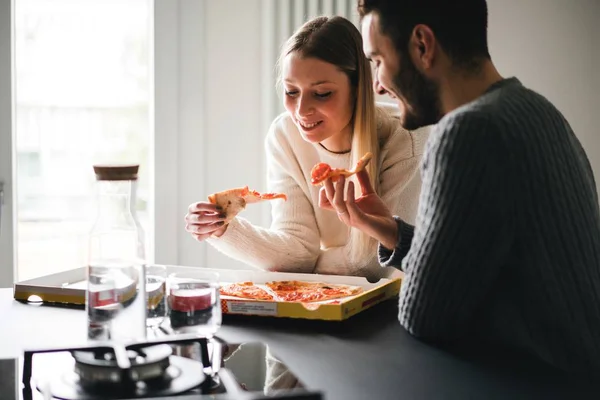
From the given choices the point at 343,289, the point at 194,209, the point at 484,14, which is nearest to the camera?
the point at 484,14

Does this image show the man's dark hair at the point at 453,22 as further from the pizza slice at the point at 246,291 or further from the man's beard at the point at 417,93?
the pizza slice at the point at 246,291

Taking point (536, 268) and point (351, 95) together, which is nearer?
point (536, 268)

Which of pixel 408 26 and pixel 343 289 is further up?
pixel 408 26

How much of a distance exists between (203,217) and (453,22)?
1.01 metres

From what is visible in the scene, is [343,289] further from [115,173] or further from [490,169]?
[115,173]

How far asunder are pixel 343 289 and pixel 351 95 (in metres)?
0.81

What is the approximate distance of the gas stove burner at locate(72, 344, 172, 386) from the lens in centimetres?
113

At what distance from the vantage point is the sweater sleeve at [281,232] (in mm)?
2398

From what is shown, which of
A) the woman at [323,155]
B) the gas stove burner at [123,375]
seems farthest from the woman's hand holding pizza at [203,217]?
the gas stove burner at [123,375]

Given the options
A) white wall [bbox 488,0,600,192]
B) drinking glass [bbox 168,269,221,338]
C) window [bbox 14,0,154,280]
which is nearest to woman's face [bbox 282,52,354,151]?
drinking glass [bbox 168,269,221,338]

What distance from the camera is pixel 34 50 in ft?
12.2

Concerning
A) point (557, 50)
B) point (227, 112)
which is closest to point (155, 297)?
point (227, 112)

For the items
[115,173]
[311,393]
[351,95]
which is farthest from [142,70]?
[311,393]

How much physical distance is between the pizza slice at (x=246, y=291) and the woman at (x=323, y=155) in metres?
0.43
